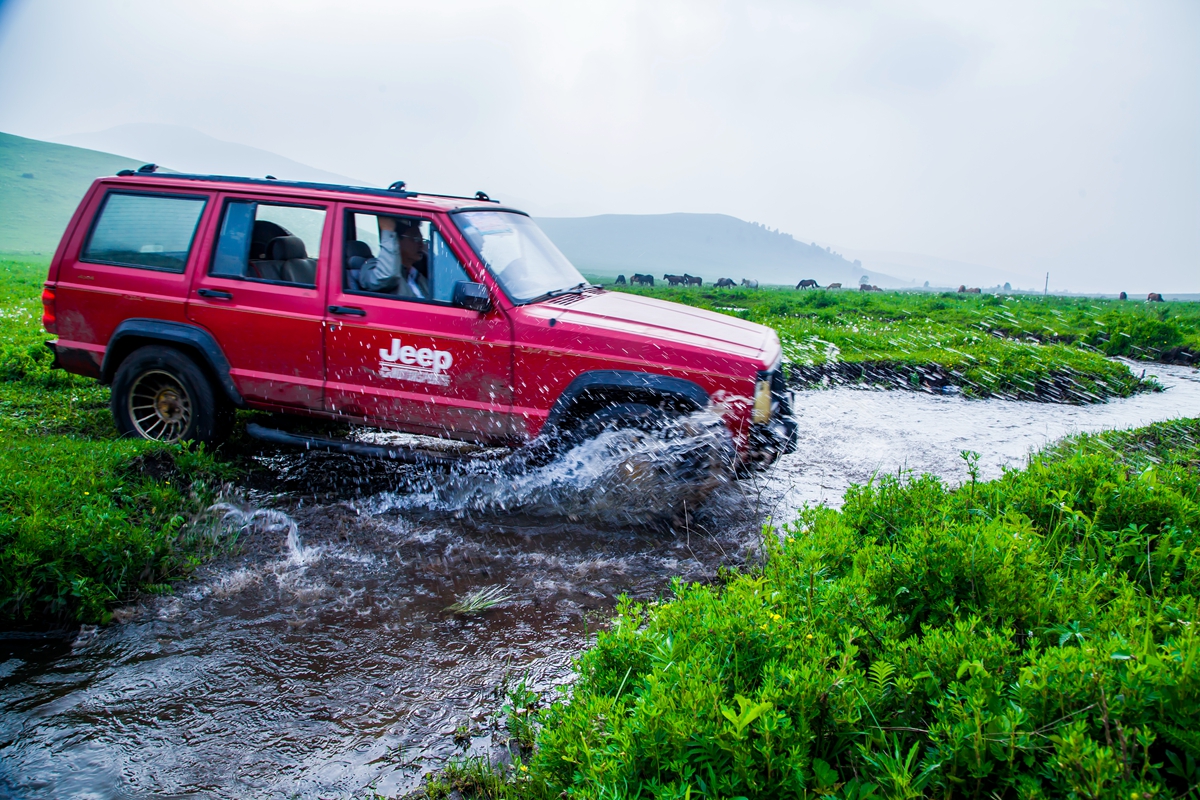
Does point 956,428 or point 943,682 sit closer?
point 943,682

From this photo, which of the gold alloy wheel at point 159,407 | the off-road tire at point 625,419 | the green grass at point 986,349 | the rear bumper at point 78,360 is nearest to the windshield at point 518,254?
the off-road tire at point 625,419

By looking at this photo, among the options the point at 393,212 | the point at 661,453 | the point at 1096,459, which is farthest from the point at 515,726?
the point at 393,212

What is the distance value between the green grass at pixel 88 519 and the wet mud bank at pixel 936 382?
24.4 feet

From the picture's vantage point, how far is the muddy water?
2549 mm

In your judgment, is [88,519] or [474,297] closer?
[88,519]

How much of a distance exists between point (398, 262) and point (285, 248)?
1.04 metres

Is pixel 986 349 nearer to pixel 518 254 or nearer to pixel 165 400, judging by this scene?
pixel 518 254

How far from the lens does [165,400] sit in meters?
5.59

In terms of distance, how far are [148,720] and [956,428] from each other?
24.5 feet

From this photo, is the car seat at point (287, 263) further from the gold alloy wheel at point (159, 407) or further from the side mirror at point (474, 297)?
the side mirror at point (474, 297)

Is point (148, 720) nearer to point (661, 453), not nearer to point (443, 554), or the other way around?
point (443, 554)

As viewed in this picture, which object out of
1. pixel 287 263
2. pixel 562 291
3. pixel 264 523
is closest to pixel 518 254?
pixel 562 291

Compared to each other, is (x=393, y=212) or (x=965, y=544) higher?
(x=393, y=212)

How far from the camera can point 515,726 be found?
2.62m
